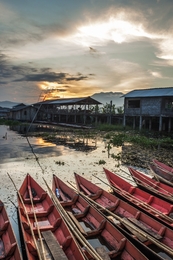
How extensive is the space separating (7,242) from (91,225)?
2.07 metres

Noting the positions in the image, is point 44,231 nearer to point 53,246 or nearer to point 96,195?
point 53,246

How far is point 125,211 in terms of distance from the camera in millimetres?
5957

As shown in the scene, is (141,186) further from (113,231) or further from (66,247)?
(66,247)

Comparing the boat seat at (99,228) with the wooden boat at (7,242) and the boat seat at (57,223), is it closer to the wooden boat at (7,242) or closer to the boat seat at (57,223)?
the boat seat at (57,223)

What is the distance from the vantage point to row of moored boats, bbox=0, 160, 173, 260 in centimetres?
412

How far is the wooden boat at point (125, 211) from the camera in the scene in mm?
4812

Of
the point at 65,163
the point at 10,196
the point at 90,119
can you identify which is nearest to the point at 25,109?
the point at 90,119

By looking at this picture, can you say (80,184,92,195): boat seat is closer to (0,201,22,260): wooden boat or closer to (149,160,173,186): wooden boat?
(0,201,22,260): wooden boat

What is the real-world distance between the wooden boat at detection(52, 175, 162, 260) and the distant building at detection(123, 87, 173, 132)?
21.2 m

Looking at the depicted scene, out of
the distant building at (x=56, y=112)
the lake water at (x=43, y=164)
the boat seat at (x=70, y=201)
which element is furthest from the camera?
the distant building at (x=56, y=112)

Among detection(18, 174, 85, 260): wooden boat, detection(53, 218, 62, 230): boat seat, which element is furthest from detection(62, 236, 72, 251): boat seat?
detection(53, 218, 62, 230): boat seat

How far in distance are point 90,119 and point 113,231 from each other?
36727mm

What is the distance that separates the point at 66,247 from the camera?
423 cm

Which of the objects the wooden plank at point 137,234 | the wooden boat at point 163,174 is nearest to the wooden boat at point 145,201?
the wooden plank at point 137,234
